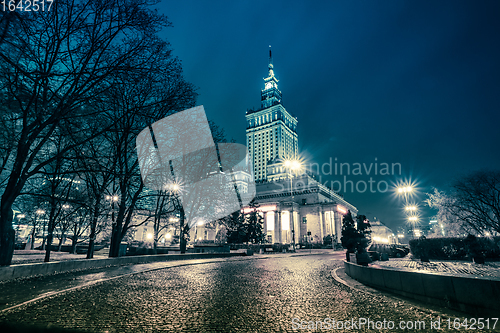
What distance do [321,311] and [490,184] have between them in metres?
32.9

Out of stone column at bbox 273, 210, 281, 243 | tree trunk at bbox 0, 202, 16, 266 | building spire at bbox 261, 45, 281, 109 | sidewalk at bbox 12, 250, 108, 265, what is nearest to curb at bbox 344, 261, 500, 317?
tree trunk at bbox 0, 202, 16, 266

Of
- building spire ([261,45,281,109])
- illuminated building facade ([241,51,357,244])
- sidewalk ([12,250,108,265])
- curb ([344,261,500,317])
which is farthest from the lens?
building spire ([261,45,281,109])

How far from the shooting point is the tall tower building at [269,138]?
131 m

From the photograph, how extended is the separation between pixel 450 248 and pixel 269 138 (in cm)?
11979

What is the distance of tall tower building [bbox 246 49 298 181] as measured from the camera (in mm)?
130875

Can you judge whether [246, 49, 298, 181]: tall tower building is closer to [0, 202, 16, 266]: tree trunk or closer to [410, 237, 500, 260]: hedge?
[410, 237, 500, 260]: hedge

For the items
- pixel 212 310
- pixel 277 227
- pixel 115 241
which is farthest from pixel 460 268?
pixel 277 227

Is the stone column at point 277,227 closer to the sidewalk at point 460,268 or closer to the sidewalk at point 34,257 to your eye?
the sidewalk at point 34,257

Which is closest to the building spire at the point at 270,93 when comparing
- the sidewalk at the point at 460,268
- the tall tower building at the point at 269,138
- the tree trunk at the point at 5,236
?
the tall tower building at the point at 269,138

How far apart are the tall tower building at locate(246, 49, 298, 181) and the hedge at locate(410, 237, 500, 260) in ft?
340

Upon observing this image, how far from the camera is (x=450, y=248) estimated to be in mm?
18203

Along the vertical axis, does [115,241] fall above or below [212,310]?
above

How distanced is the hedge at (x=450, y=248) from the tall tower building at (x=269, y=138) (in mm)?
103703

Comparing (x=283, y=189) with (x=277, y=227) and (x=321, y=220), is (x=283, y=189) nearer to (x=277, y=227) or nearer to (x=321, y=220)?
(x=321, y=220)
